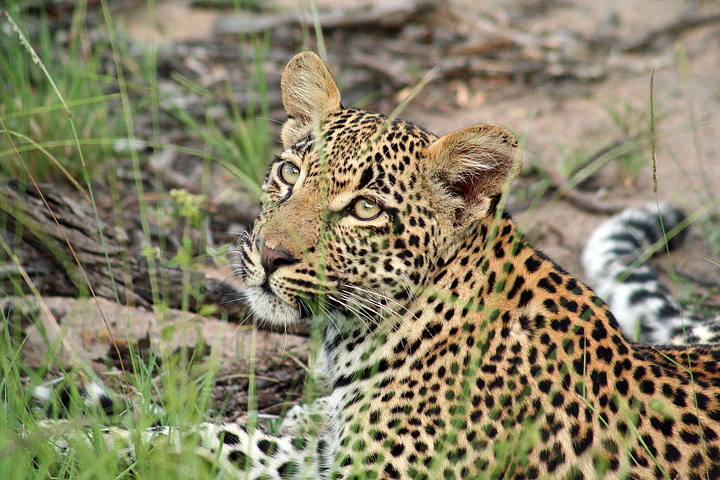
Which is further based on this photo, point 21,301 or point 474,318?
point 21,301

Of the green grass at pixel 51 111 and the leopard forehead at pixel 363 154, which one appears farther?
the green grass at pixel 51 111

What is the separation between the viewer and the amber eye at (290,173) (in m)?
4.14

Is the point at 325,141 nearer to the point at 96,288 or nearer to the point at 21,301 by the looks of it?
the point at 96,288

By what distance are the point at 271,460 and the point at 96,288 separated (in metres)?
1.83

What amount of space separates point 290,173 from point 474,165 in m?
1.09

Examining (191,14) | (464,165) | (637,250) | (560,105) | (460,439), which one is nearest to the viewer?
(460,439)

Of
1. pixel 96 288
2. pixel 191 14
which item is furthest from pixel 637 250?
pixel 191 14

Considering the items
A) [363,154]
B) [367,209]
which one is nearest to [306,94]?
[363,154]

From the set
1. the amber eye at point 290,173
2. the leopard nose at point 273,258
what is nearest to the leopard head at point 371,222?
the leopard nose at point 273,258

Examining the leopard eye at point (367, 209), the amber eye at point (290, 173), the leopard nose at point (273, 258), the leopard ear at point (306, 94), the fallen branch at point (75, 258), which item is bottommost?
the fallen branch at point (75, 258)

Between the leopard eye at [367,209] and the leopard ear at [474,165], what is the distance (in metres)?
0.35

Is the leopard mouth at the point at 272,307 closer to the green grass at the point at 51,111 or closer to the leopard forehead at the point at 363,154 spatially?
the leopard forehead at the point at 363,154

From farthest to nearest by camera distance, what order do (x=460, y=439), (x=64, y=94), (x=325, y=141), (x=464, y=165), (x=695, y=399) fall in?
(x=64, y=94)
(x=325, y=141)
(x=464, y=165)
(x=460, y=439)
(x=695, y=399)

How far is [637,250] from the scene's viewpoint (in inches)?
240
